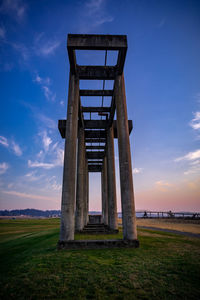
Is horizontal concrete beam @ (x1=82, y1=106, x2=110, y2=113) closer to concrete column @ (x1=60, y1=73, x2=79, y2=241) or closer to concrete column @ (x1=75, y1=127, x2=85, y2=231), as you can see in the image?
concrete column @ (x1=75, y1=127, x2=85, y2=231)

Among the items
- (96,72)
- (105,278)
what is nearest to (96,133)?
(96,72)

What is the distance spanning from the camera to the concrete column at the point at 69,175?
10.1m

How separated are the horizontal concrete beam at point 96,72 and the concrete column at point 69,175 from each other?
164 cm

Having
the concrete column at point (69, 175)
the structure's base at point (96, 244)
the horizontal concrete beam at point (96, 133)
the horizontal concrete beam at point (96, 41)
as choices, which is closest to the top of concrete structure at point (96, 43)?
the horizontal concrete beam at point (96, 41)

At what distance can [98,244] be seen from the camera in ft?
30.5

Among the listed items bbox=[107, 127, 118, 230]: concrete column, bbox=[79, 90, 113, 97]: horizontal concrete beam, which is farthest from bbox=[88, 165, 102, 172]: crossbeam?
bbox=[79, 90, 113, 97]: horizontal concrete beam

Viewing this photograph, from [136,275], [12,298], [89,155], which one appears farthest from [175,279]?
[89,155]

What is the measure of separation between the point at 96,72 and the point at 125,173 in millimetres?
9709

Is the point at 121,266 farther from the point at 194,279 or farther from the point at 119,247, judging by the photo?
the point at 119,247

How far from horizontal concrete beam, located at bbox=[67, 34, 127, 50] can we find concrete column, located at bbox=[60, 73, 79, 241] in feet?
8.92

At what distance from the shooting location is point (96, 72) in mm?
14234

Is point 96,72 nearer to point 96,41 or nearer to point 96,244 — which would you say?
point 96,41

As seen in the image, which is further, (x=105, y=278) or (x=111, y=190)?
(x=111, y=190)

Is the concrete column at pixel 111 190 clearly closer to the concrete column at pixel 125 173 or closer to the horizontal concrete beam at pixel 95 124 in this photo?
the horizontal concrete beam at pixel 95 124
